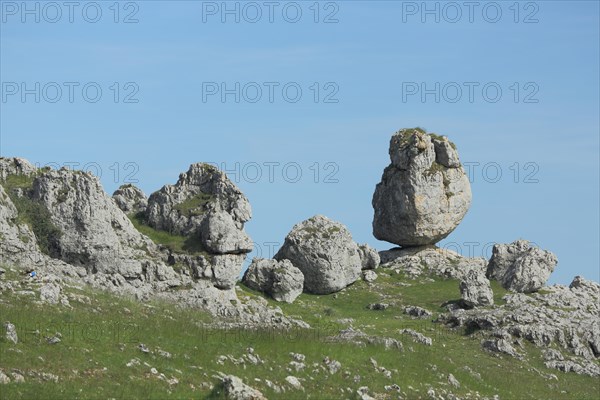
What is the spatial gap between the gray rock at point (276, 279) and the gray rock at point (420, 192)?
67.6 ft

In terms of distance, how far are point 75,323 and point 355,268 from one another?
1889 inches

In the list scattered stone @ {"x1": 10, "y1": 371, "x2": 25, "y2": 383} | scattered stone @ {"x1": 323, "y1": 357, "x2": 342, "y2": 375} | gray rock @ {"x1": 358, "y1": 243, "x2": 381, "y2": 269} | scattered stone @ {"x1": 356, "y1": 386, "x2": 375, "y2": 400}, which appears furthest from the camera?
gray rock @ {"x1": 358, "y1": 243, "x2": 381, "y2": 269}

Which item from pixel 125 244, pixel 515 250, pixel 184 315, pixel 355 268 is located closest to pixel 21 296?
pixel 184 315

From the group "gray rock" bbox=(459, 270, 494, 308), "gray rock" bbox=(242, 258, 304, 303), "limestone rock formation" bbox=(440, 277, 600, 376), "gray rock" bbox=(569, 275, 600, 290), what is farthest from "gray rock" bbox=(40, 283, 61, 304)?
"gray rock" bbox=(569, 275, 600, 290)

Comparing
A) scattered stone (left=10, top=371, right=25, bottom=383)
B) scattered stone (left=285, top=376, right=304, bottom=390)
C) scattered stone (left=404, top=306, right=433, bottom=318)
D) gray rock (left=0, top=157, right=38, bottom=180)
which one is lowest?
scattered stone (left=404, top=306, right=433, bottom=318)

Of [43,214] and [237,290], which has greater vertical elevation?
[43,214]

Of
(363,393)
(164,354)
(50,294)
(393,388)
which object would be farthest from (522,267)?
(164,354)

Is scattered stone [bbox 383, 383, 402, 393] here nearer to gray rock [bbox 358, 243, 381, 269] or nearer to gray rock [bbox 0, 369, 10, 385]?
gray rock [bbox 0, 369, 10, 385]

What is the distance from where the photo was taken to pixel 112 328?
4888 cm

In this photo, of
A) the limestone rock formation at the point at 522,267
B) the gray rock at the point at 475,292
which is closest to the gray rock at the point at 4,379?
the gray rock at the point at 475,292

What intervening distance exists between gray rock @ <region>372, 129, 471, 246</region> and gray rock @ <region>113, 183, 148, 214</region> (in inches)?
1010

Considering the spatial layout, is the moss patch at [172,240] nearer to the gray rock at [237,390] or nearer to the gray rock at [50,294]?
the gray rock at [50,294]

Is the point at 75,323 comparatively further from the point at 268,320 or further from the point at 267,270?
the point at 267,270

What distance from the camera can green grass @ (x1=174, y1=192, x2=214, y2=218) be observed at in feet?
271
